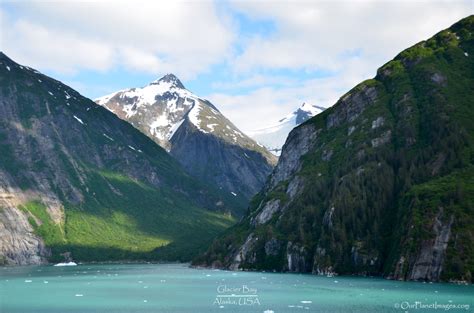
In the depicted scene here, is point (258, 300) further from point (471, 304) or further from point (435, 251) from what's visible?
point (435, 251)

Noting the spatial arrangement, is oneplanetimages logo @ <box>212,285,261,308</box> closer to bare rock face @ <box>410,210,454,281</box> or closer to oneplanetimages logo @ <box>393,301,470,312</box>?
oneplanetimages logo @ <box>393,301,470,312</box>

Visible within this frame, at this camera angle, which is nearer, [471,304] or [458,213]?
[471,304]

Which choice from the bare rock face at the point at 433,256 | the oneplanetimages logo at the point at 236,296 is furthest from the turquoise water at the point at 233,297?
the bare rock face at the point at 433,256

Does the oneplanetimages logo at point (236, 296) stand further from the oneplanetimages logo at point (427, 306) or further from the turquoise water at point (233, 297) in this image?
the oneplanetimages logo at point (427, 306)

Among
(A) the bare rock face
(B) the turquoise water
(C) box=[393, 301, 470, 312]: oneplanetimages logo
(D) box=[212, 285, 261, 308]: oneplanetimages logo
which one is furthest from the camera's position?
(A) the bare rock face

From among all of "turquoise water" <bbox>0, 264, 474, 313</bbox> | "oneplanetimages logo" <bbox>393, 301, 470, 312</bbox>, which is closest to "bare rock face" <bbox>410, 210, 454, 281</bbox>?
"turquoise water" <bbox>0, 264, 474, 313</bbox>

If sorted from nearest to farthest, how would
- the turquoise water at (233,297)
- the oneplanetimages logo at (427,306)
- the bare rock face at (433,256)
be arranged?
the oneplanetimages logo at (427,306), the turquoise water at (233,297), the bare rock face at (433,256)

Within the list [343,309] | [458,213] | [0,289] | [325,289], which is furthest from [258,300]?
[458,213]

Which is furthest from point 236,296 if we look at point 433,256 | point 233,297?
point 433,256
